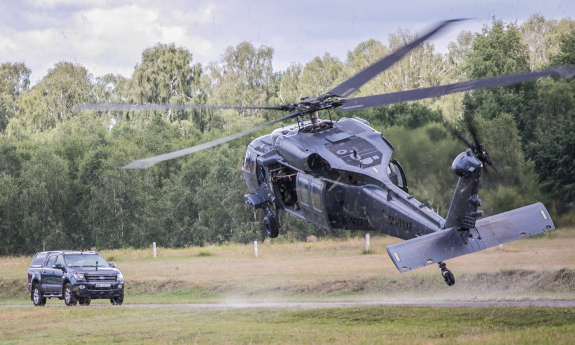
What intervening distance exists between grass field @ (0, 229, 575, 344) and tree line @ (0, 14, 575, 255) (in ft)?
51.3

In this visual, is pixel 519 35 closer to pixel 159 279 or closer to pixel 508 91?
pixel 508 91

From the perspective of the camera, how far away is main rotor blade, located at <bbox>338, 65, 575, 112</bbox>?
47.3ft

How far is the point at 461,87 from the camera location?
51.9 feet

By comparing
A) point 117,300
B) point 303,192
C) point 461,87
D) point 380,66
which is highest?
point 380,66

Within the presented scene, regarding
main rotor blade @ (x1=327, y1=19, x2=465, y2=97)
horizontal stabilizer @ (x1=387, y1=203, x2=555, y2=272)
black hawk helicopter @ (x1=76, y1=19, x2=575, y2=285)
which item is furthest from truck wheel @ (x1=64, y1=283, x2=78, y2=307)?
horizontal stabilizer @ (x1=387, y1=203, x2=555, y2=272)

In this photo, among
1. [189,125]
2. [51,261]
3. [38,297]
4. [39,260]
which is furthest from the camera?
[189,125]

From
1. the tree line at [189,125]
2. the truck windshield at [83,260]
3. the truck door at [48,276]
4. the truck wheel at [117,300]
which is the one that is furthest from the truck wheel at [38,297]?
the tree line at [189,125]

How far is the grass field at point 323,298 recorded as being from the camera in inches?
722

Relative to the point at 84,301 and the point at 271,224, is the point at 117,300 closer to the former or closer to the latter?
the point at 84,301

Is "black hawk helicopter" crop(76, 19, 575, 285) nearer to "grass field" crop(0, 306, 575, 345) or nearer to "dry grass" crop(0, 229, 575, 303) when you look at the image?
"grass field" crop(0, 306, 575, 345)

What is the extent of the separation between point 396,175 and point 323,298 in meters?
9.52

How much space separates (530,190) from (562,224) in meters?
2.44

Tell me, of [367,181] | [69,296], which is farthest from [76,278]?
[367,181]

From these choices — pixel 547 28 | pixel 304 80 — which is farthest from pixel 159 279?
pixel 547 28
